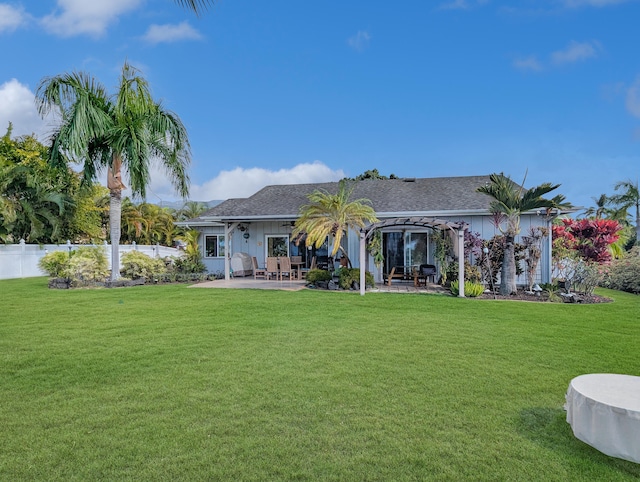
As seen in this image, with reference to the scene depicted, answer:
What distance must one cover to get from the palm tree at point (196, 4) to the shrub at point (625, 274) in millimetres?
15101

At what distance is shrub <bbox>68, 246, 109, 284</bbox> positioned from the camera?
47.4ft

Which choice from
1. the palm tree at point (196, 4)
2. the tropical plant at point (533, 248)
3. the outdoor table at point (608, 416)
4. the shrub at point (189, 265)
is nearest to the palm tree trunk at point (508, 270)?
the tropical plant at point (533, 248)

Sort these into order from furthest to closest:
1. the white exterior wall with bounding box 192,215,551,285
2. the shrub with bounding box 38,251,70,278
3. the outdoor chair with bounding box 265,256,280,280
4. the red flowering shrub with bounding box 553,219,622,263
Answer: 1. the outdoor chair with bounding box 265,256,280,280
2. the shrub with bounding box 38,251,70,278
3. the red flowering shrub with bounding box 553,219,622,263
4. the white exterior wall with bounding box 192,215,551,285

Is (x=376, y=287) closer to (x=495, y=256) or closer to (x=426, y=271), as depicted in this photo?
(x=426, y=271)

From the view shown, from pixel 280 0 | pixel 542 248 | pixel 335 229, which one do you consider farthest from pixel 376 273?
pixel 280 0

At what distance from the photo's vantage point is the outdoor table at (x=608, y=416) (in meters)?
2.79

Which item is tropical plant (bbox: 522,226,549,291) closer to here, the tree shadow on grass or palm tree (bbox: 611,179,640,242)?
the tree shadow on grass

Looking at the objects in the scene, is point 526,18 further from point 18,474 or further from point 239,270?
point 18,474

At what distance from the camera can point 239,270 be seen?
17.2m

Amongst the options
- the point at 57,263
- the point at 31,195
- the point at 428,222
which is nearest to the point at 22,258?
the point at 31,195

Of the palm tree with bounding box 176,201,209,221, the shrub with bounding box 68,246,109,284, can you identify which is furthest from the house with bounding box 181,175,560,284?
the palm tree with bounding box 176,201,209,221

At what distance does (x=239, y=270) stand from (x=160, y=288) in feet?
13.8

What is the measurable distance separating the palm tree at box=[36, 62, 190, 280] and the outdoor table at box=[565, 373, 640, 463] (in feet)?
47.8

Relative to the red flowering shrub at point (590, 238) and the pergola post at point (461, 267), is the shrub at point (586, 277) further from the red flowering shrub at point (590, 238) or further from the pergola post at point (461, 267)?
the pergola post at point (461, 267)
